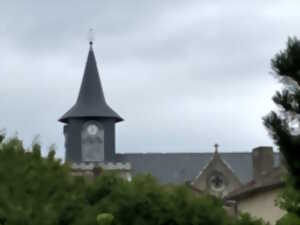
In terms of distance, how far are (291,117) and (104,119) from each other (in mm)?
79585

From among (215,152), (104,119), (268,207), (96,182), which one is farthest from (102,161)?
(96,182)

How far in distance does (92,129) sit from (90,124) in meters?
0.66

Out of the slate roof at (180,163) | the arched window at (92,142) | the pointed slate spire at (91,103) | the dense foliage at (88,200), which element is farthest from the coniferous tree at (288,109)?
the slate roof at (180,163)

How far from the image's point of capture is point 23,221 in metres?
19.2

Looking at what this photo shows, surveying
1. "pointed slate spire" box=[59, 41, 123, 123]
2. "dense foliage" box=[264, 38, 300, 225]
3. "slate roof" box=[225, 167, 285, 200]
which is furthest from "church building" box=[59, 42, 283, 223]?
"dense foliage" box=[264, 38, 300, 225]

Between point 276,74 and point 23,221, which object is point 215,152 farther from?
point 276,74

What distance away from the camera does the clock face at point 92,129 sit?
9275 centimetres

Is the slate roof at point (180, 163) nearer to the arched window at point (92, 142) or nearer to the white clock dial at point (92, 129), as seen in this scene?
the arched window at point (92, 142)

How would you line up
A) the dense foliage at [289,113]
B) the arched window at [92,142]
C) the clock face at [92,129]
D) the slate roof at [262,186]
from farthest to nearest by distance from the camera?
the clock face at [92,129] → the arched window at [92,142] → the slate roof at [262,186] → the dense foliage at [289,113]

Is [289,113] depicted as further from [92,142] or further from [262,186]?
[92,142]

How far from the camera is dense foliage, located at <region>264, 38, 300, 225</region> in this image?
12320 mm

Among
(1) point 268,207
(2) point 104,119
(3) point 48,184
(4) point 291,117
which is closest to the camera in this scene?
(4) point 291,117

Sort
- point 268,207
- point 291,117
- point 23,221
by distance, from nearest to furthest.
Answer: point 291,117 → point 23,221 → point 268,207

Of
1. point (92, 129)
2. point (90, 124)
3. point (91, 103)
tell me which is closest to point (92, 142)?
point (92, 129)
